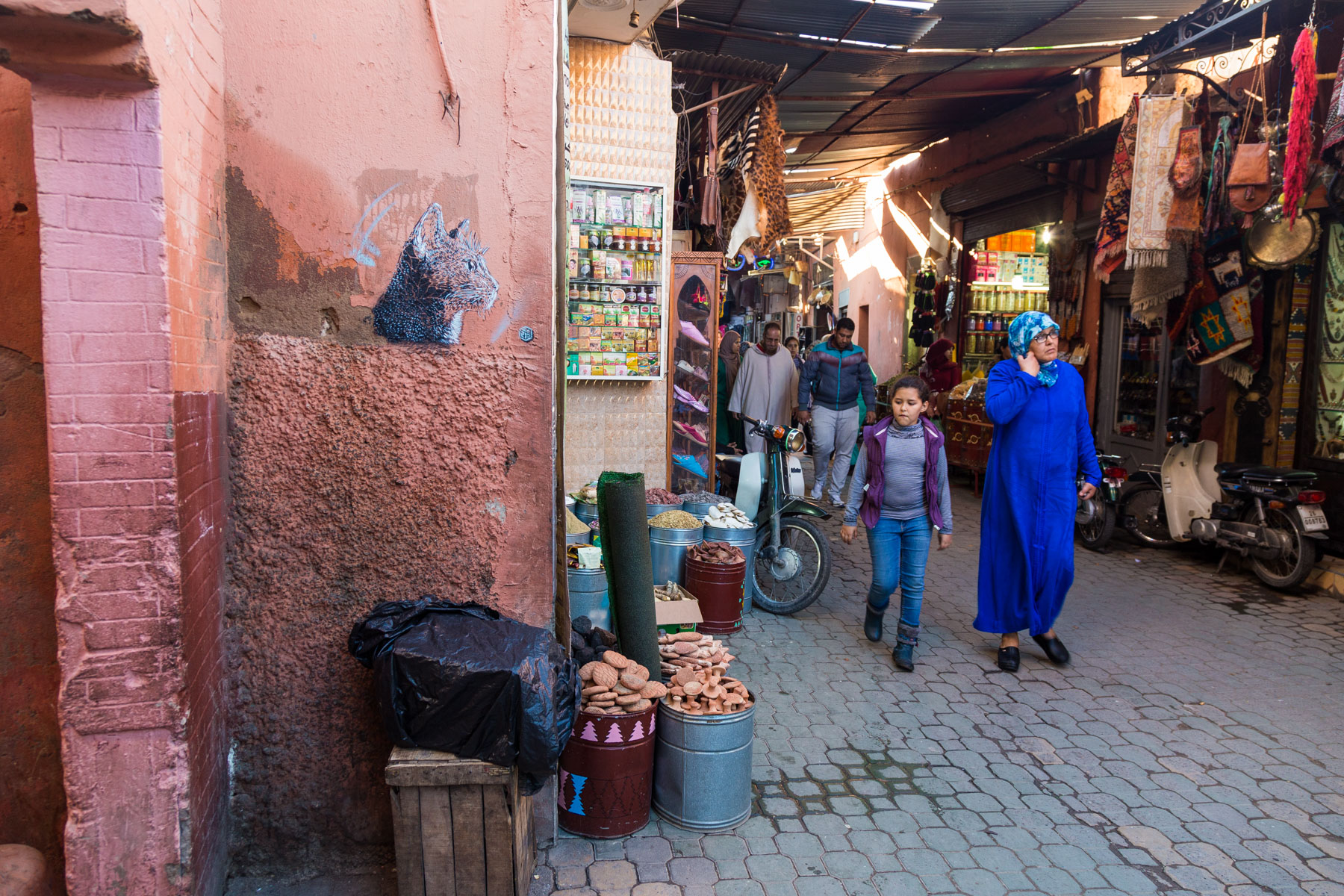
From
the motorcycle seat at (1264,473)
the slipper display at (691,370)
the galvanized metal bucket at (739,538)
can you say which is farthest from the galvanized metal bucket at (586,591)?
the motorcycle seat at (1264,473)

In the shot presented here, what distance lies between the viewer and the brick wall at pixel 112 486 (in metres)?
2.20

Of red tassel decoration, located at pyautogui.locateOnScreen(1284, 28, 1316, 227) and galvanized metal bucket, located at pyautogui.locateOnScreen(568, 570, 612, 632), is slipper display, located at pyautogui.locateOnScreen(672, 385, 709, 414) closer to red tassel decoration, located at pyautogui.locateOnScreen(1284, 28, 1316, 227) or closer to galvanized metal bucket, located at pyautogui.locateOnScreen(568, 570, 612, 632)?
galvanized metal bucket, located at pyautogui.locateOnScreen(568, 570, 612, 632)

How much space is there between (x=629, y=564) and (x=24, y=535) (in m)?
2.00

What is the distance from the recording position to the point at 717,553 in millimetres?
5488

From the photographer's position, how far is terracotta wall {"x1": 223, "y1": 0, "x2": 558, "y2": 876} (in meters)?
2.84

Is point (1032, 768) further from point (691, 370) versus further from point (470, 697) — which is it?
point (691, 370)

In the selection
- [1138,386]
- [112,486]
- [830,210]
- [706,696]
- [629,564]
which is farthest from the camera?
[830,210]

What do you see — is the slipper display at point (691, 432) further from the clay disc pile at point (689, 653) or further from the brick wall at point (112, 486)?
the brick wall at point (112, 486)

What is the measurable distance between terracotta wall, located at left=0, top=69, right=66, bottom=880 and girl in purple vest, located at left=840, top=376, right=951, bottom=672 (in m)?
3.76

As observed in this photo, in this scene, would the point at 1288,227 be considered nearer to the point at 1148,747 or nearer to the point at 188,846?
the point at 1148,747

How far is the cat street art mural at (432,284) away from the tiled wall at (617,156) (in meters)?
3.06

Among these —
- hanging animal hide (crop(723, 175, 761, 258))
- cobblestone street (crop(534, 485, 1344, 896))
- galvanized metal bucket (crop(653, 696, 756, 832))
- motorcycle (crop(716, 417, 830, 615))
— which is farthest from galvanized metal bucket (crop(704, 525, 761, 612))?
hanging animal hide (crop(723, 175, 761, 258))

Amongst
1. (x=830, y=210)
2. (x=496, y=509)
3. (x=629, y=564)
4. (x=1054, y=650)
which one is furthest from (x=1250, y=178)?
(x=830, y=210)

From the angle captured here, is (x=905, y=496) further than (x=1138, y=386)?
No
